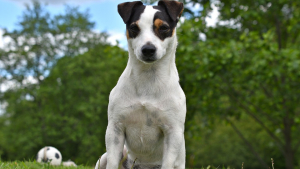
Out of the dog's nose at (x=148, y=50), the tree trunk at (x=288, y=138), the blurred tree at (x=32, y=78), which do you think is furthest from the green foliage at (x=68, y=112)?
the dog's nose at (x=148, y=50)

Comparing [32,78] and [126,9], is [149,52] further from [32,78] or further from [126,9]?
[32,78]

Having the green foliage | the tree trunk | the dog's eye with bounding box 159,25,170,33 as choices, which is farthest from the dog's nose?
the green foliage

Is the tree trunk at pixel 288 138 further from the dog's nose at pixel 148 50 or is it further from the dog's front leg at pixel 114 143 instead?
the dog's nose at pixel 148 50

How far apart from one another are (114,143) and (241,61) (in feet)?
28.4

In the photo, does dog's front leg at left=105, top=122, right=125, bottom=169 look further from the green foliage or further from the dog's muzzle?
the green foliage

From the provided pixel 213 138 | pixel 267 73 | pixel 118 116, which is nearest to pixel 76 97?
pixel 213 138

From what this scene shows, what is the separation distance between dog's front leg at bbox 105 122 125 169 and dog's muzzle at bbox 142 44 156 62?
0.81 m

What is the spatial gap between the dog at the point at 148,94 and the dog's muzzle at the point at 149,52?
10mm

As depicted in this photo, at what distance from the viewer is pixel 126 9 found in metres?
3.71

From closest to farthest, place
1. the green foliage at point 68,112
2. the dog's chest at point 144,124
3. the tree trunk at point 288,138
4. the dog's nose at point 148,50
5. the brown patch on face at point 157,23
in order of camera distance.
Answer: the dog's nose at point 148,50 < the brown patch on face at point 157,23 < the dog's chest at point 144,124 < the tree trunk at point 288,138 < the green foliage at point 68,112

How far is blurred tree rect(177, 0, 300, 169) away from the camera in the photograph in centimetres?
1080

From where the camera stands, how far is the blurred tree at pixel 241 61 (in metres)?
10.8

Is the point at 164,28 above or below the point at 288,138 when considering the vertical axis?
above

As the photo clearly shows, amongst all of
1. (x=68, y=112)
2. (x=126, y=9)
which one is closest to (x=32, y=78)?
(x=68, y=112)
